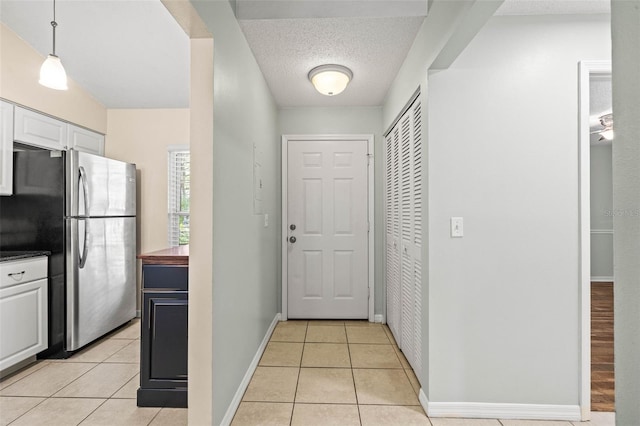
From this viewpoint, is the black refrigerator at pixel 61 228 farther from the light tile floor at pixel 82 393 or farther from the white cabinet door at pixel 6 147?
the light tile floor at pixel 82 393

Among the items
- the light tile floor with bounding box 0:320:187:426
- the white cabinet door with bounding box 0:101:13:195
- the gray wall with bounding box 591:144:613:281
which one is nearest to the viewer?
the light tile floor with bounding box 0:320:187:426

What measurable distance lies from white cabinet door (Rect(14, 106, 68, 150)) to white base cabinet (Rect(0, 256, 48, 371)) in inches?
40.8

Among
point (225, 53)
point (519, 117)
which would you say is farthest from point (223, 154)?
point (519, 117)

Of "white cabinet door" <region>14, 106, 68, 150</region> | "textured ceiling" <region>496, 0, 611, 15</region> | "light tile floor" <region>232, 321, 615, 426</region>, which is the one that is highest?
"textured ceiling" <region>496, 0, 611, 15</region>

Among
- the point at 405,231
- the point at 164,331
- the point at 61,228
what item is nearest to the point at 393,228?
the point at 405,231

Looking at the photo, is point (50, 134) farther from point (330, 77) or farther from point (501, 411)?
point (501, 411)

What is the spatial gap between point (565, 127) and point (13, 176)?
4.04 m

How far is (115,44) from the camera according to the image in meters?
2.97

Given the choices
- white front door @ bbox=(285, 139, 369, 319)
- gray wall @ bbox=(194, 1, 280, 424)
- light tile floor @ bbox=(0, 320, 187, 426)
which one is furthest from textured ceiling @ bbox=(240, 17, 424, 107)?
light tile floor @ bbox=(0, 320, 187, 426)

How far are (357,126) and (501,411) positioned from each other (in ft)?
9.35

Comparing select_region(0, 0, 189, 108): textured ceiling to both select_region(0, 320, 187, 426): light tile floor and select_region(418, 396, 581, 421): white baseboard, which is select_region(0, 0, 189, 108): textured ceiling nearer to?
select_region(0, 320, 187, 426): light tile floor

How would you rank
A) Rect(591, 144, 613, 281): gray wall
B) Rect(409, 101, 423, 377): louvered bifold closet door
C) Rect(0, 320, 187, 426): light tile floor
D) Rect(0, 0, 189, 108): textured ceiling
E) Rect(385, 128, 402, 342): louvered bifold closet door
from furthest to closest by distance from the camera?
Rect(385, 128, 402, 342): louvered bifold closet door → Rect(0, 0, 189, 108): textured ceiling → Rect(591, 144, 613, 281): gray wall → Rect(409, 101, 423, 377): louvered bifold closet door → Rect(0, 320, 187, 426): light tile floor

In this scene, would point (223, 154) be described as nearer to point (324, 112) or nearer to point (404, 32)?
point (404, 32)

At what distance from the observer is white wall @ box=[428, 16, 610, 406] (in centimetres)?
200
